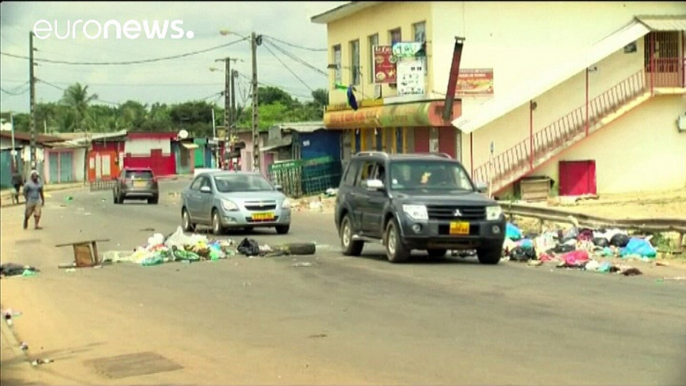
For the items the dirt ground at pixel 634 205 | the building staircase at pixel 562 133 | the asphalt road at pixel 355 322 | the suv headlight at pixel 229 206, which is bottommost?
the asphalt road at pixel 355 322

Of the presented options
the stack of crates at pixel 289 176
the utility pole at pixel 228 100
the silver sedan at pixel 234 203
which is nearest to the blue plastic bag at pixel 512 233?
the silver sedan at pixel 234 203

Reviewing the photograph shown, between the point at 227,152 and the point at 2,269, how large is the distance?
38929 millimetres

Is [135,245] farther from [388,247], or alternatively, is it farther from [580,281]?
[580,281]

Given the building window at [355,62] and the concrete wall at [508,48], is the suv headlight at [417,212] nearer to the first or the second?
the concrete wall at [508,48]

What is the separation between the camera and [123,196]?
157 feet

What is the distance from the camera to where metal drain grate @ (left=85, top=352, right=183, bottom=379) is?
9367 mm

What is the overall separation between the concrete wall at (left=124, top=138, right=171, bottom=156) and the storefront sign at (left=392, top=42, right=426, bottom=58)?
4556cm

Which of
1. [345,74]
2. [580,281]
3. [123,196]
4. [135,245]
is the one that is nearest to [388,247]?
[580,281]

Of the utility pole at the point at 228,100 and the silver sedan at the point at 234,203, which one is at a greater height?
the utility pole at the point at 228,100

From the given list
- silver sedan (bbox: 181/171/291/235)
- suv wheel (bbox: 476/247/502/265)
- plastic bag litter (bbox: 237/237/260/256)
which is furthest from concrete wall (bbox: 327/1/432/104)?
suv wheel (bbox: 476/247/502/265)

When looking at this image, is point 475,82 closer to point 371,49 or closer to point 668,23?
point 371,49

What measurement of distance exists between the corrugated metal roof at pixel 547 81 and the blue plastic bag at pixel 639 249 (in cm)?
1688

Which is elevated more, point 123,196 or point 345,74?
point 345,74

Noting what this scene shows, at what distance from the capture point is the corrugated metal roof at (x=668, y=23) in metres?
34.8
